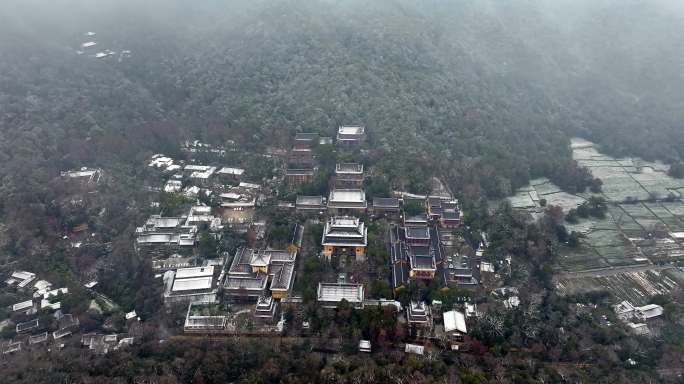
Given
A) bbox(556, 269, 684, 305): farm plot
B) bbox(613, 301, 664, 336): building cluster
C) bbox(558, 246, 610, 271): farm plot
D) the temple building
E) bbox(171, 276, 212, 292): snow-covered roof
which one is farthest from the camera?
bbox(558, 246, 610, 271): farm plot

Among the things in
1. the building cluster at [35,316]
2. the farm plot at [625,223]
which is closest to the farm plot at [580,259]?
the farm plot at [625,223]

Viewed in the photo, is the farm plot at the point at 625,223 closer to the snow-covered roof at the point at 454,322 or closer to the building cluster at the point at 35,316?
the snow-covered roof at the point at 454,322

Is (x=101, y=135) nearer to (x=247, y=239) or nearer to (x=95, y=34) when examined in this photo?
(x=247, y=239)

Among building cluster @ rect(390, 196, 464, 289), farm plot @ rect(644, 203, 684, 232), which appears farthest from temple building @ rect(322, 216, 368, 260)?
farm plot @ rect(644, 203, 684, 232)

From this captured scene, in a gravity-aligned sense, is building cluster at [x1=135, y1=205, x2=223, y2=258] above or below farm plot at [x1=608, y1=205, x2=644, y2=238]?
above

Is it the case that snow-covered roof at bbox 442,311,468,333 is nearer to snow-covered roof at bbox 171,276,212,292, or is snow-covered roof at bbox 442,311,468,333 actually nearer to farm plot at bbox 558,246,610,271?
farm plot at bbox 558,246,610,271

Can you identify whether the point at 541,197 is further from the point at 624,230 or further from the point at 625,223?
the point at 624,230

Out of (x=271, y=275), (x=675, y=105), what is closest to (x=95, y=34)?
(x=271, y=275)
